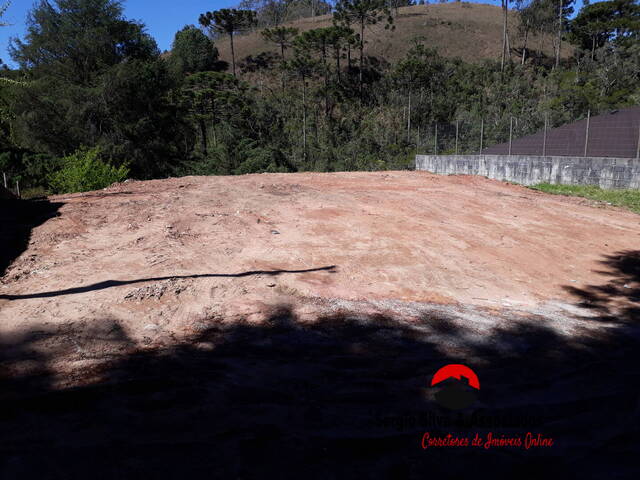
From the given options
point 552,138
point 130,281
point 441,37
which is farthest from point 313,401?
point 441,37

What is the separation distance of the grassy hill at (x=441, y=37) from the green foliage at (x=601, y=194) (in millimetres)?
40378

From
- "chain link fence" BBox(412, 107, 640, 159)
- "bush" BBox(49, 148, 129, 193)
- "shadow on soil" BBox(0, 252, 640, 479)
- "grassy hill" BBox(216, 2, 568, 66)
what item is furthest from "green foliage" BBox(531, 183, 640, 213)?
"grassy hill" BBox(216, 2, 568, 66)

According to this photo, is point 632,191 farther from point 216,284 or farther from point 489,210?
point 216,284

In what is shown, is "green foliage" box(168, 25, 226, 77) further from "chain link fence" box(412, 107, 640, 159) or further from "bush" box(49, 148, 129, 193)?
"bush" box(49, 148, 129, 193)

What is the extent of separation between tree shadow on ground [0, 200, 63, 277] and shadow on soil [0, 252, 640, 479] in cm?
210

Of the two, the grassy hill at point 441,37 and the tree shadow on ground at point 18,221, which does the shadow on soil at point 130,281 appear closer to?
the tree shadow on ground at point 18,221

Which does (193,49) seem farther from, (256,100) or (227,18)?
(256,100)

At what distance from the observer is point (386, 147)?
→ 26.6m

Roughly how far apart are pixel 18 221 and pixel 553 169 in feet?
38.5

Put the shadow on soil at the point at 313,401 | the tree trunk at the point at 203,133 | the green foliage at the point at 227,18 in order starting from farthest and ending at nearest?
the green foliage at the point at 227,18, the tree trunk at the point at 203,133, the shadow on soil at the point at 313,401

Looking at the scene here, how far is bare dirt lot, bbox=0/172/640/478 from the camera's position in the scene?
186 centimetres

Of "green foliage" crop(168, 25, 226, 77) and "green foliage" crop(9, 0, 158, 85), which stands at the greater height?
"green foliage" crop(168, 25, 226, 77)

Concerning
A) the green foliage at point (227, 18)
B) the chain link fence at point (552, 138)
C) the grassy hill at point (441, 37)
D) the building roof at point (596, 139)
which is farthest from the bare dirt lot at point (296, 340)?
the grassy hill at point (441, 37)

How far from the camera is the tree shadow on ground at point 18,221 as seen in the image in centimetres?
451
